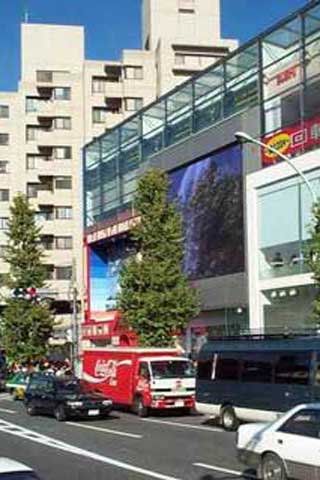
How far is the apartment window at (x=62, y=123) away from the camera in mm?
92625

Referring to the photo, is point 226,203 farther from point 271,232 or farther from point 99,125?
point 99,125

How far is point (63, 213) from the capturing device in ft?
305

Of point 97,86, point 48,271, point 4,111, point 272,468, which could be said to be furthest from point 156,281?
point 4,111

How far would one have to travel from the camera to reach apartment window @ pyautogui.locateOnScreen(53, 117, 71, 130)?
304 feet

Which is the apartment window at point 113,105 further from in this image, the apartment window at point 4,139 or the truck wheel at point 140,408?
the truck wheel at point 140,408

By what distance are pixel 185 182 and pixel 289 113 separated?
10.1 metres

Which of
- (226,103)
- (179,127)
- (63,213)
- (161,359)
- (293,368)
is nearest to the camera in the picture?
(293,368)

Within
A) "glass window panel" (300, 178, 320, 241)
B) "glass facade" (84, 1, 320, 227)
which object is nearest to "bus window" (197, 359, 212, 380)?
"glass window panel" (300, 178, 320, 241)

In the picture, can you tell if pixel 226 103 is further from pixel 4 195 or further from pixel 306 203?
pixel 4 195

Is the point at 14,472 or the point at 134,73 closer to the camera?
the point at 14,472

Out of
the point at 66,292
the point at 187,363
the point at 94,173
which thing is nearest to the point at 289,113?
the point at 187,363

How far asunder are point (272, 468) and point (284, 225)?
26939mm

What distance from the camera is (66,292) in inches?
3509

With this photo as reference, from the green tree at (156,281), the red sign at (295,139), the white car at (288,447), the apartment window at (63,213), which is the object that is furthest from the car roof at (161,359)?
the apartment window at (63,213)
